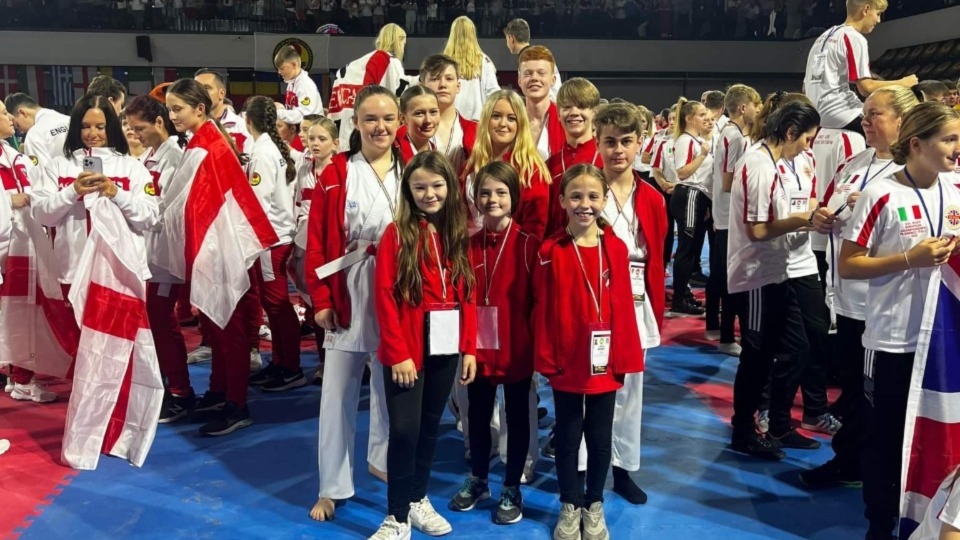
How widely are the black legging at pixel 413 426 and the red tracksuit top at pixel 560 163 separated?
29.0 inches

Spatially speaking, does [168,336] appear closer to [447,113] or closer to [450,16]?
[447,113]

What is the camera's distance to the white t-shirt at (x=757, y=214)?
3.70m

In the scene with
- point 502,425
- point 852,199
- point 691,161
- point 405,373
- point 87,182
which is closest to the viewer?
point 405,373

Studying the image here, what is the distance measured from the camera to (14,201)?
4.41m

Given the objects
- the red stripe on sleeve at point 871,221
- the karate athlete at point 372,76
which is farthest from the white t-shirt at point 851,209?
the karate athlete at point 372,76

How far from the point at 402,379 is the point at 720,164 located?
3688 mm

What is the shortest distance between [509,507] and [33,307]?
11.2ft

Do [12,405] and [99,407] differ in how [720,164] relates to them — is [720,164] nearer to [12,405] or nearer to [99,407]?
[99,407]

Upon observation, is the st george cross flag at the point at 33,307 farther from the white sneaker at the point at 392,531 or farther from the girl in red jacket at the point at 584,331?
the girl in red jacket at the point at 584,331

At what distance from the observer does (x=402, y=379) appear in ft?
9.52

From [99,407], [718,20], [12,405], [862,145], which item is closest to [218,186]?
[99,407]

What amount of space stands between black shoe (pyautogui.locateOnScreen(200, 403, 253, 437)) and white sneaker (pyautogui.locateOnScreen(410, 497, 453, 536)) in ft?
4.98

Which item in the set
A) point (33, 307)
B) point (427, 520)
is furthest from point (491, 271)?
point (33, 307)

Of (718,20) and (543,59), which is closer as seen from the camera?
(543,59)
